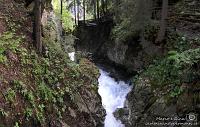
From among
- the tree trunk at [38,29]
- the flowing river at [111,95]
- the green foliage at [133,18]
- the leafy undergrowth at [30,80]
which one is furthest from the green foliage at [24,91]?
the green foliage at [133,18]

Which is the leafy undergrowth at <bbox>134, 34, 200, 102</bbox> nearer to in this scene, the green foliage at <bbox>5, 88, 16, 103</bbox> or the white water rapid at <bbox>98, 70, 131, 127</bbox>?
the white water rapid at <bbox>98, 70, 131, 127</bbox>

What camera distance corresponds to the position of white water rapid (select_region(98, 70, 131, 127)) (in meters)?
18.7

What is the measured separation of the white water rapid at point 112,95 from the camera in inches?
735

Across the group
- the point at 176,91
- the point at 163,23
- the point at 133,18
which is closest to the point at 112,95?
the point at 133,18

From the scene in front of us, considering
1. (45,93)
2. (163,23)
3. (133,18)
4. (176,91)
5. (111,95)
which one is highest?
(133,18)

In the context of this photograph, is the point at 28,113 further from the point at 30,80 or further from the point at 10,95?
the point at 30,80

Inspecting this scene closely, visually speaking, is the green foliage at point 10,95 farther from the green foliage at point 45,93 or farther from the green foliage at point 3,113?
the green foliage at point 45,93

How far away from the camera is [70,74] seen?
14375 mm

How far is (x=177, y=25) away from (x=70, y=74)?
9.44 metres

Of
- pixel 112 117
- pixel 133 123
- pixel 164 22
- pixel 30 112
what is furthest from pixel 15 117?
pixel 164 22

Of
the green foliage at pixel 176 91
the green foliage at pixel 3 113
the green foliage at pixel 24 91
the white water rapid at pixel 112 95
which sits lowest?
the white water rapid at pixel 112 95

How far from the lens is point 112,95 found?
72.8 feet

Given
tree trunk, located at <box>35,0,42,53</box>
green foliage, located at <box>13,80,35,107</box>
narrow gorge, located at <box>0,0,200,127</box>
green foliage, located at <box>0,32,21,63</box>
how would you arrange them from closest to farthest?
1. green foliage, located at <box>13,80,35,107</box>
2. green foliage, located at <box>0,32,21,63</box>
3. narrow gorge, located at <box>0,0,200,127</box>
4. tree trunk, located at <box>35,0,42,53</box>

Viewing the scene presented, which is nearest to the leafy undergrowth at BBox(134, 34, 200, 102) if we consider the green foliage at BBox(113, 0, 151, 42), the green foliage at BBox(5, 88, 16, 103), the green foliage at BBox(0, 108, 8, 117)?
the green foliage at BBox(113, 0, 151, 42)
